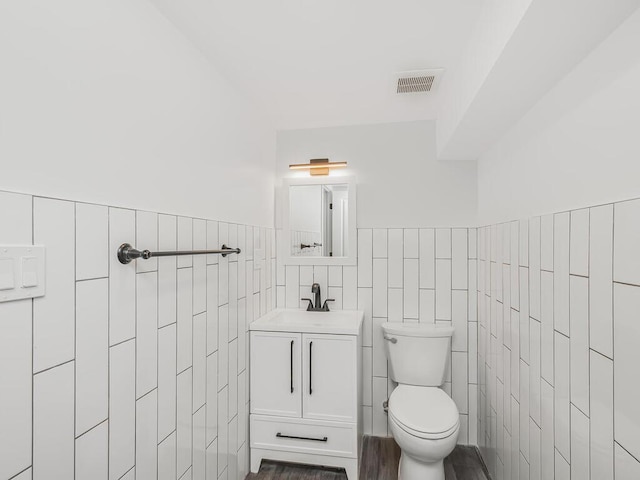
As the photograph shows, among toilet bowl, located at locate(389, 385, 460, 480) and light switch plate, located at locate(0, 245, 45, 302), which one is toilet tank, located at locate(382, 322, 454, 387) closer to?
toilet bowl, located at locate(389, 385, 460, 480)

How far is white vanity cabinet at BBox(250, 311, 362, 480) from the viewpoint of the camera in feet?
6.37

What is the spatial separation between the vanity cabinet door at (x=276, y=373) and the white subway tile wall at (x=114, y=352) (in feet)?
0.90

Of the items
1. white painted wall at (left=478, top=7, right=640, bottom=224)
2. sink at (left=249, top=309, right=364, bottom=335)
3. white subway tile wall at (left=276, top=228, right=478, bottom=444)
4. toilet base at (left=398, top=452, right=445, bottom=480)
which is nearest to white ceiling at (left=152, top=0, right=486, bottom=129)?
white painted wall at (left=478, top=7, right=640, bottom=224)

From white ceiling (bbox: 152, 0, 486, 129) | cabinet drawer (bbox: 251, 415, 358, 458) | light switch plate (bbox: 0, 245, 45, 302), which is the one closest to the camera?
light switch plate (bbox: 0, 245, 45, 302)

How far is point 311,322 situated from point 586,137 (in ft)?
5.57

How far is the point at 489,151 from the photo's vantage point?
207 centimetres

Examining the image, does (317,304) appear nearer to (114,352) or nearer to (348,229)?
(348,229)

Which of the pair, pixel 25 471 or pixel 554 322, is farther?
pixel 554 322

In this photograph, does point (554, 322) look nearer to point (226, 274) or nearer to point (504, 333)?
point (504, 333)

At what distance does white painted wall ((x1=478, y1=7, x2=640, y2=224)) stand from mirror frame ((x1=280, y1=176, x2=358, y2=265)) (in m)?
Result: 1.08

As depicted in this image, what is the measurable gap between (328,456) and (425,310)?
3.62ft

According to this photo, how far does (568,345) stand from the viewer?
1.14 meters

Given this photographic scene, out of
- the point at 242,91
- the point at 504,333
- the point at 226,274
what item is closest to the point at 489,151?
the point at 504,333

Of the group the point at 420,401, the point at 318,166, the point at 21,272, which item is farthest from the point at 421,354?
the point at 21,272
